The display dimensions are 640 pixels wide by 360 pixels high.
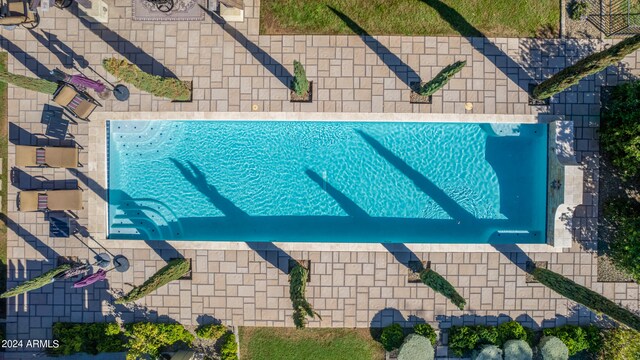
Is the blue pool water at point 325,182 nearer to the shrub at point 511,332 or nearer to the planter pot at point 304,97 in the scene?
the planter pot at point 304,97

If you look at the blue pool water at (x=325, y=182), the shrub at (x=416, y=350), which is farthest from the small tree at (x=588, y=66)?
→ the shrub at (x=416, y=350)

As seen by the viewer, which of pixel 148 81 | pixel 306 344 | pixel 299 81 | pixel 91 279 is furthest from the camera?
pixel 306 344

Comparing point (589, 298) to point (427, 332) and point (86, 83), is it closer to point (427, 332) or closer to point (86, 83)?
point (427, 332)

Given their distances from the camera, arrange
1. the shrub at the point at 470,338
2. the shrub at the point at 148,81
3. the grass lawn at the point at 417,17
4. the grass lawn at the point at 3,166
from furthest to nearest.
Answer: the grass lawn at the point at 3,166 → the grass lawn at the point at 417,17 → the shrub at the point at 470,338 → the shrub at the point at 148,81

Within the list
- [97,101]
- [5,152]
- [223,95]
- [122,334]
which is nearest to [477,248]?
[223,95]

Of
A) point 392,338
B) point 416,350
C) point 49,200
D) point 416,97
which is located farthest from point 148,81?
point 416,350

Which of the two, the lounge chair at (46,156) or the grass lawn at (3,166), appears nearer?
the lounge chair at (46,156)

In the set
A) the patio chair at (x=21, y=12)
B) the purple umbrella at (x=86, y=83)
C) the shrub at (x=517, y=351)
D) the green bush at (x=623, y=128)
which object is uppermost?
the patio chair at (x=21, y=12)
